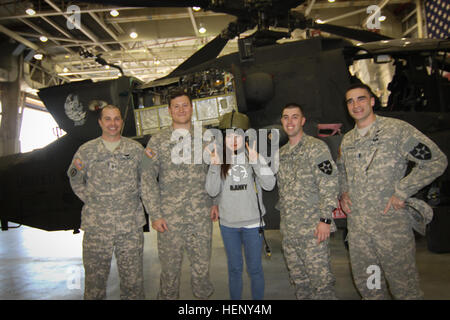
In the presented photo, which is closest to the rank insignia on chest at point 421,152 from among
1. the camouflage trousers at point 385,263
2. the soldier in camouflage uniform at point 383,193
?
the soldier in camouflage uniform at point 383,193

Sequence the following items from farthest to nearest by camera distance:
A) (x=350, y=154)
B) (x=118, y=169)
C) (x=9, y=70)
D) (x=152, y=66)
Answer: (x=152, y=66) → (x=9, y=70) → (x=118, y=169) → (x=350, y=154)

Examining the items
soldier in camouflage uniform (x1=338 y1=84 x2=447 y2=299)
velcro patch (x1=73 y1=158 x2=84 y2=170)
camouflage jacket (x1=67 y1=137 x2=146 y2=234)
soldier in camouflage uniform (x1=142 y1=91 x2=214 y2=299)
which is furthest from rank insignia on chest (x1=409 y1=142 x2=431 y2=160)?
velcro patch (x1=73 y1=158 x2=84 y2=170)

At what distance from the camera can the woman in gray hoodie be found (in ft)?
8.31

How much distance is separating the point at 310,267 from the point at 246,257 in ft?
1.66

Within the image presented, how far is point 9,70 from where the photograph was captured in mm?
13094

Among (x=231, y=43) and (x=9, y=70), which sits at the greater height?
(x=231, y=43)

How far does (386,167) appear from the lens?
2.45 metres

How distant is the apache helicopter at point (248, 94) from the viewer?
4051 mm

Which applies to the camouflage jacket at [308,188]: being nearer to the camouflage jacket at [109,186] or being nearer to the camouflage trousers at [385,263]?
the camouflage trousers at [385,263]

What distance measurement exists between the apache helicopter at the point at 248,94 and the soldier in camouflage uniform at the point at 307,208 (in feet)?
4.16
